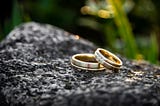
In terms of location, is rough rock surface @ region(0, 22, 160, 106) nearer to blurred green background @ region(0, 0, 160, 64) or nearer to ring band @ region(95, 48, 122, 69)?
ring band @ region(95, 48, 122, 69)

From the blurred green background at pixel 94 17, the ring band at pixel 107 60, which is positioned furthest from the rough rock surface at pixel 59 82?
the blurred green background at pixel 94 17

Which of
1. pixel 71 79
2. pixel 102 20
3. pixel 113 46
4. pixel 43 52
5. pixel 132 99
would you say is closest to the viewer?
pixel 132 99

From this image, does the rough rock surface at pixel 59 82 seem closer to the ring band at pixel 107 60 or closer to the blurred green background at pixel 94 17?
the ring band at pixel 107 60

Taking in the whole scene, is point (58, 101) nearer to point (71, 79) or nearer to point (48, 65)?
point (71, 79)

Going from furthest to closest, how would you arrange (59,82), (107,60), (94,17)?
(94,17)
(107,60)
(59,82)

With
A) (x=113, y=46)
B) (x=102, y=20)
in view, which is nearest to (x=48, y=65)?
(x=113, y=46)

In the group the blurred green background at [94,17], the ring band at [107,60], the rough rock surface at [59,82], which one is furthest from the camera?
the blurred green background at [94,17]

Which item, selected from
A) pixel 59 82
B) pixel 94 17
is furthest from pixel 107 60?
pixel 94 17

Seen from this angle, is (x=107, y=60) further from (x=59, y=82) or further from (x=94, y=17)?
(x=94, y=17)
